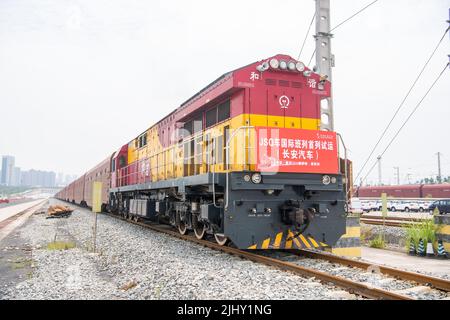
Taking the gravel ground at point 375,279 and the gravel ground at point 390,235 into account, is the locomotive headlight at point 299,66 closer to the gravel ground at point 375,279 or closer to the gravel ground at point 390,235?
the gravel ground at point 375,279

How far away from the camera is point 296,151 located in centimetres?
747

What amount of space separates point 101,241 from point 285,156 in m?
5.82

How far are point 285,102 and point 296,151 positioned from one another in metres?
1.31

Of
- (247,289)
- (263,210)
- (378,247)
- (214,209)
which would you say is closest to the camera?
(247,289)

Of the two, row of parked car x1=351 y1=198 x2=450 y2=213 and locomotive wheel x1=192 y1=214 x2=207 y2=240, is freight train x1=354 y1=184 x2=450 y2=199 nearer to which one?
row of parked car x1=351 y1=198 x2=450 y2=213

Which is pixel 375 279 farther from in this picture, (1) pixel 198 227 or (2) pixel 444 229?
Answer: (2) pixel 444 229

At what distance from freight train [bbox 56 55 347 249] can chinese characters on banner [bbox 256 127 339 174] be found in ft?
0.06

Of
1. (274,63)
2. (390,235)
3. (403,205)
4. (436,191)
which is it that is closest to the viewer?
(274,63)

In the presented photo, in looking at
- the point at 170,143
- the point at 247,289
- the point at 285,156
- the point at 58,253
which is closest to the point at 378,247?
the point at 285,156

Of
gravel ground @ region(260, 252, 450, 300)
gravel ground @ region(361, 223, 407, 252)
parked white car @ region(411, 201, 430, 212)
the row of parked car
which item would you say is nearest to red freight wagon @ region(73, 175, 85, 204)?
the row of parked car

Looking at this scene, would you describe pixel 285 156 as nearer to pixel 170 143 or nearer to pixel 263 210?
pixel 263 210

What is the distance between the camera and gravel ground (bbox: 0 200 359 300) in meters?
4.93

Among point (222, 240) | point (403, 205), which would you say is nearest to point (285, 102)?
point (222, 240)

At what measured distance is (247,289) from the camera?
5.10m
